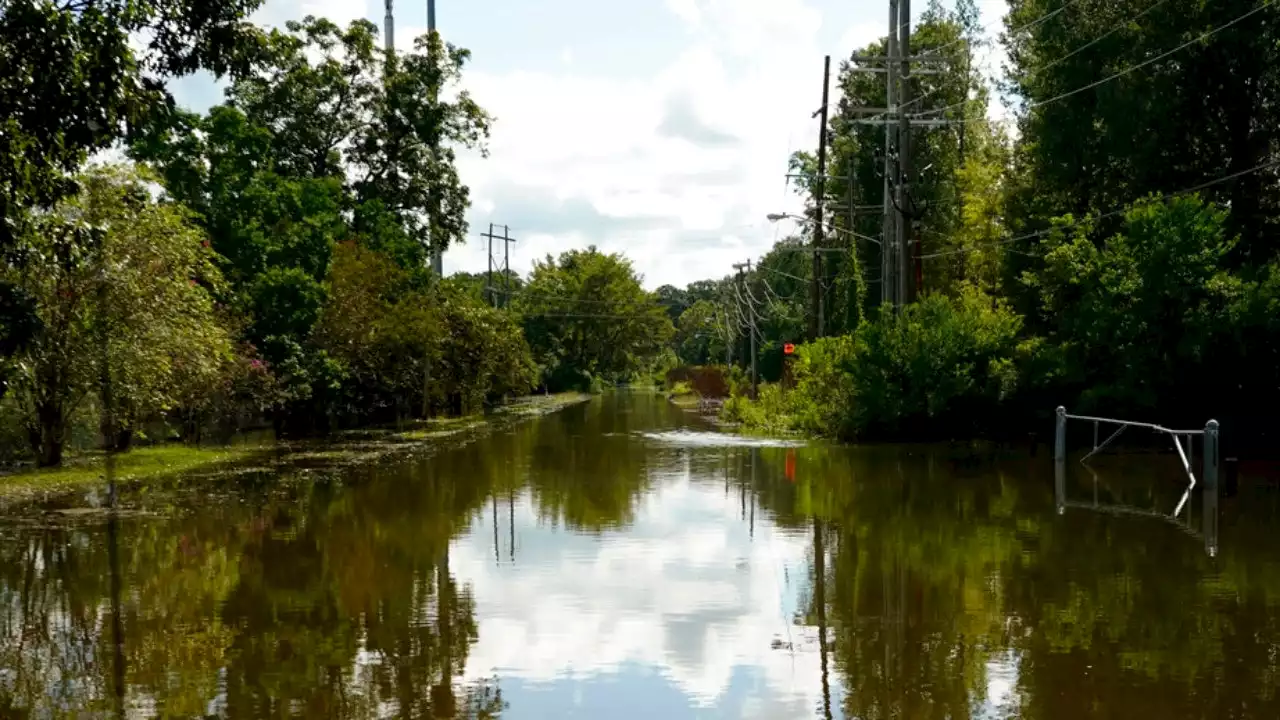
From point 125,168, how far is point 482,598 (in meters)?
20.1

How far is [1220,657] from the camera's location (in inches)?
380

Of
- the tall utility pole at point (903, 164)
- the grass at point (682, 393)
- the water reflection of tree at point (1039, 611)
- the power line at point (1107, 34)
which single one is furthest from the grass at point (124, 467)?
the grass at point (682, 393)

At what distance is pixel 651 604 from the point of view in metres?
12.1

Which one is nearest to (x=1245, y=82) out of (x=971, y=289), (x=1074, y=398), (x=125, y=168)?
(x=1074, y=398)

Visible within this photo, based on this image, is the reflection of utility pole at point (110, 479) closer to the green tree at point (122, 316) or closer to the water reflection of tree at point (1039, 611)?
the green tree at point (122, 316)

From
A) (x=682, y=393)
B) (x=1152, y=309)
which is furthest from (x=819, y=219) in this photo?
(x=682, y=393)

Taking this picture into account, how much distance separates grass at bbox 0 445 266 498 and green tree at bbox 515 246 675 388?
218ft

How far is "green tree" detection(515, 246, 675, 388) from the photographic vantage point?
10088cm

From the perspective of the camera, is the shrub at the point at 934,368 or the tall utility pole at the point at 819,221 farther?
the tall utility pole at the point at 819,221

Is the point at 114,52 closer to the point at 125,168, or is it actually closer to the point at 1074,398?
the point at 125,168

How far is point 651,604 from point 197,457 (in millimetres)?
20633

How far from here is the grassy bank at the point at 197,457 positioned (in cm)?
2333

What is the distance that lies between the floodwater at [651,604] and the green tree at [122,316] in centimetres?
476

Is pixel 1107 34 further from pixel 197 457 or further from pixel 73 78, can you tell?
pixel 73 78
